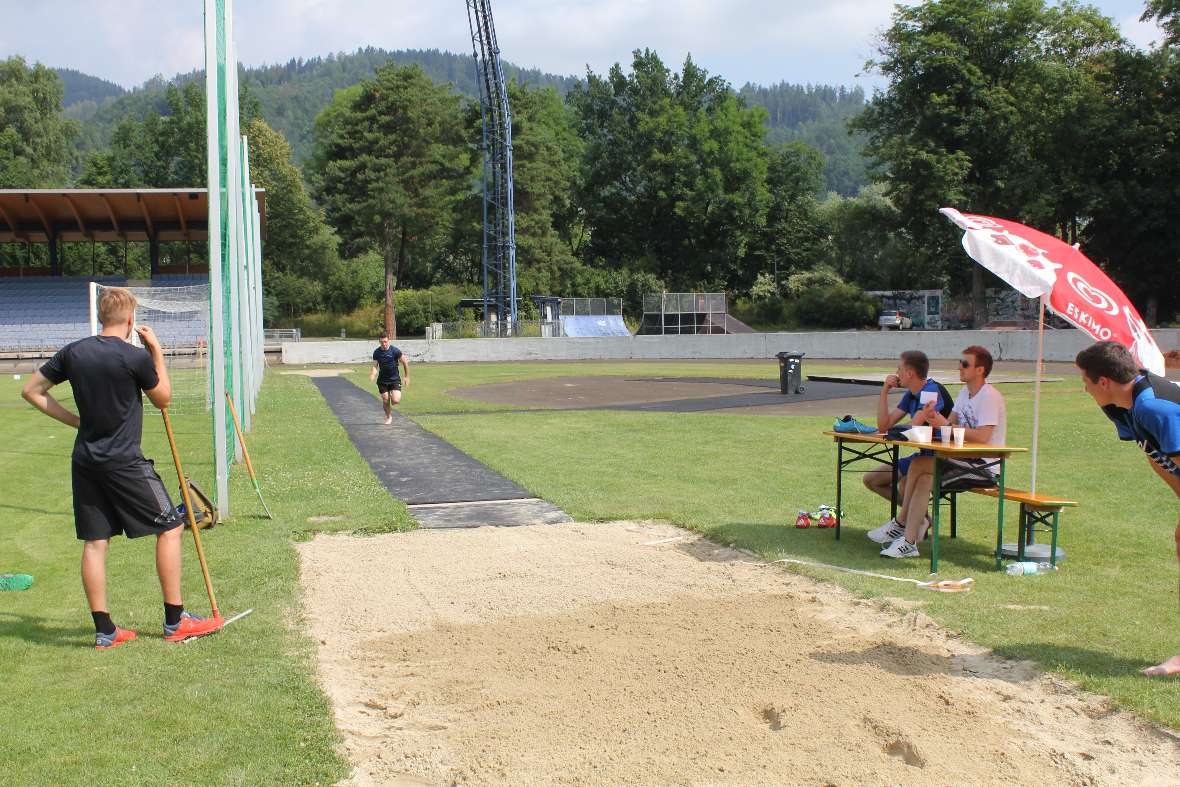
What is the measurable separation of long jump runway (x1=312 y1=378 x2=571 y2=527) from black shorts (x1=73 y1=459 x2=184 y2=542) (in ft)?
12.8

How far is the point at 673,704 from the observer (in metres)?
4.64

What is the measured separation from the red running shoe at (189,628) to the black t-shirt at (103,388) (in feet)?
3.25

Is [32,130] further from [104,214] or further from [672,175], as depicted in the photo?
[672,175]

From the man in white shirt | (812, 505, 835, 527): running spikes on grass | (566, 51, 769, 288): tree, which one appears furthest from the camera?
(566, 51, 769, 288): tree

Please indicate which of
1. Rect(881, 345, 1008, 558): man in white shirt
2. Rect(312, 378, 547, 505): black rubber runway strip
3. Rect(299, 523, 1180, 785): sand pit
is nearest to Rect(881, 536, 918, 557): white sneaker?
Rect(881, 345, 1008, 558): man in white shirt

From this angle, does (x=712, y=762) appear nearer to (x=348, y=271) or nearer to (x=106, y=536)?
(x=106, y=536)

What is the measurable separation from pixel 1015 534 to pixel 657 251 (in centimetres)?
7272

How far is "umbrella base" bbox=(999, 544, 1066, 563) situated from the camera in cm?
736

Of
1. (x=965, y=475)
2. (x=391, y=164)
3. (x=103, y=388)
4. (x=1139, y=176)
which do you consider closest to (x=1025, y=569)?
(x=965, y=475)

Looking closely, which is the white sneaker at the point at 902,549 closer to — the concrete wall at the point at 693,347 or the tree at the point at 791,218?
the concrete wall at the point at 693,347

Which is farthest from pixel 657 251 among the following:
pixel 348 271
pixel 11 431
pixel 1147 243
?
pixel 11 431

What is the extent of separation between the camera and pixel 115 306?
5441 millimetres

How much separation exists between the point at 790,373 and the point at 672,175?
55265 millimetres

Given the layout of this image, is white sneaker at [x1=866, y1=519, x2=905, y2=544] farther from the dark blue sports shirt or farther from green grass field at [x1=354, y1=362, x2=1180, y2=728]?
the dark blue sports shirt
